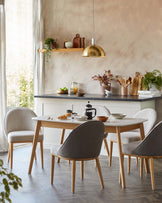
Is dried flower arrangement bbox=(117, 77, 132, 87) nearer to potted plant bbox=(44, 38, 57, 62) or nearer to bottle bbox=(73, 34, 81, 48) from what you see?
bottle bbox=(73, 34, 81, 48)

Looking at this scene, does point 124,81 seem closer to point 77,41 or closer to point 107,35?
point 107,35

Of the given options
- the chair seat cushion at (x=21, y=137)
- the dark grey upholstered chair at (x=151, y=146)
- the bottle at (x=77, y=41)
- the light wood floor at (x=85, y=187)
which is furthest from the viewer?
the bottle at (x=77, y=41)

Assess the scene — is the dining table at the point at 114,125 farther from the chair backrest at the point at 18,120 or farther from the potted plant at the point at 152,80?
the potted plant at the point at 152,80

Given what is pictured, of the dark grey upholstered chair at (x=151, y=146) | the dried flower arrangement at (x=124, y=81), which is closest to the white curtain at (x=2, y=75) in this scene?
the dried flower arrangement at (x=124, y=81)

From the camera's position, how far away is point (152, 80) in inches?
221

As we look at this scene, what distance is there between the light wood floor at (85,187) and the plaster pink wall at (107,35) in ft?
5.98

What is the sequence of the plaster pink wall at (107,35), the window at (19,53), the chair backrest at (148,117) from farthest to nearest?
1. the window at (19,53)
2. the plaster pink wall at (107,35)
3. the chair backrest at (148,117)

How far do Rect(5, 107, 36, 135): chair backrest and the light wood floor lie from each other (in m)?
0.49

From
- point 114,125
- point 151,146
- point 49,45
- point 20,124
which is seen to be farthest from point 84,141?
point 49,45

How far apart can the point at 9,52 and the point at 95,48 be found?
156 centimetres

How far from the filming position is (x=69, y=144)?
358 cm

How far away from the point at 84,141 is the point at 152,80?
2404 mm

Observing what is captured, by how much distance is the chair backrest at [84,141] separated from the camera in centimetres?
354

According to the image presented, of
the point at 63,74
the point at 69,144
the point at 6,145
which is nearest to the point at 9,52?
the point at 63,74
